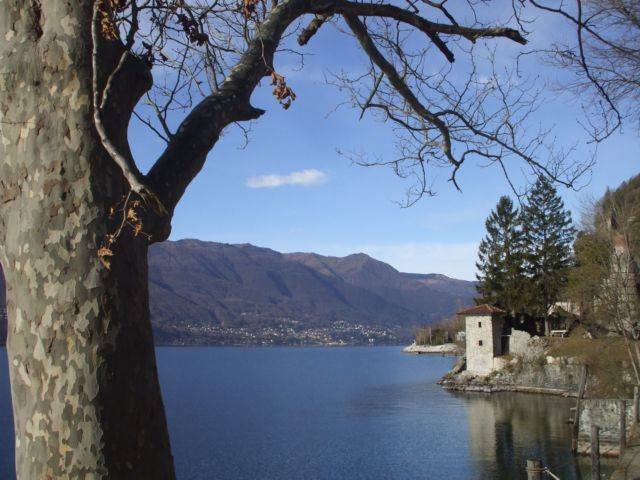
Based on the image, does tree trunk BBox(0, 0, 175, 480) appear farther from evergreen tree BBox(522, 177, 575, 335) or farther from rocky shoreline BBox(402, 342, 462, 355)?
rocky shoreline BBox(402, 342, 462, 355)

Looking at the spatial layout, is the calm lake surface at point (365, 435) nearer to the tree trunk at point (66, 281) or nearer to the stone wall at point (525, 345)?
the stone wall at point (525, 345)

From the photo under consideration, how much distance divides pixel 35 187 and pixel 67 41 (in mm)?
545

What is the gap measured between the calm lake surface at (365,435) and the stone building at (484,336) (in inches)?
148

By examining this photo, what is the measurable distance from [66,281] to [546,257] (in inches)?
1954

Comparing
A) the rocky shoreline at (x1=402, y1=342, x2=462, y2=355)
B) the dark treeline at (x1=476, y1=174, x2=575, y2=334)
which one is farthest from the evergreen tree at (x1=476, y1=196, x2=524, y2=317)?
the rocky shoreline at (x1=402, y1=342, x2=462, y2=355)

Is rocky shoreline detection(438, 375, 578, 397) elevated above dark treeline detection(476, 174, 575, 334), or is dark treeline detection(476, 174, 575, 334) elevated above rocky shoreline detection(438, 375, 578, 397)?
dark treeline detection(476, 174, 575, 334)

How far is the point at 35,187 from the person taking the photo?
2.06 metres

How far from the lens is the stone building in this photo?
152 feet

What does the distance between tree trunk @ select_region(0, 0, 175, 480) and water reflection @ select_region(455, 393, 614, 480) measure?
68.0 ft

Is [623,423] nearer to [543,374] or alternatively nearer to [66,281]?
[66,281]

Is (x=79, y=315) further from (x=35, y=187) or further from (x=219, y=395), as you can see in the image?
(x=219, y=395)

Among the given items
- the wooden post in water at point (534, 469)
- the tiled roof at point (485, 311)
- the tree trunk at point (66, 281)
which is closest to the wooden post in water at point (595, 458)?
the wooden post in water at point (534, 469)

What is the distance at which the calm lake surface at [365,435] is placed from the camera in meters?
23.0

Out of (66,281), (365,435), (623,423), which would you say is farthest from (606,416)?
(66,281)
